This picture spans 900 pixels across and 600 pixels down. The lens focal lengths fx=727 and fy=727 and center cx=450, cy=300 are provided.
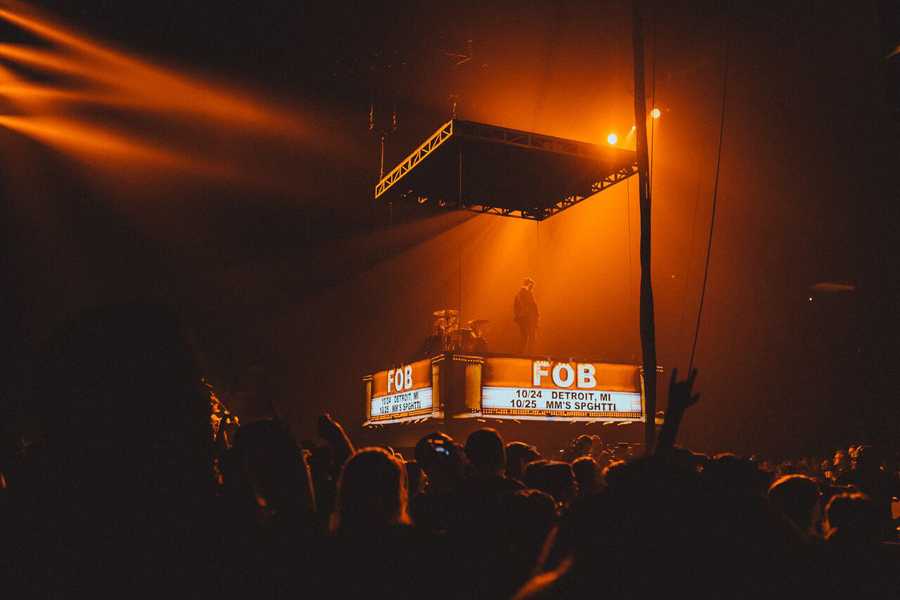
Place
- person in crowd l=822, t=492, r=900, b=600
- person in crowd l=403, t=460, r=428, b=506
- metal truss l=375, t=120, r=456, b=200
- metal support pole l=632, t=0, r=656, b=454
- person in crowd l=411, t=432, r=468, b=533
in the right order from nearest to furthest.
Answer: person in crowd l=822, t=492, r=900, b=600
person in crowd l=411, t=432, r=468, b=533
person in crowd l=403, t=460, r=428, b=506
metal support pole l=632, t=0, r=656, b=454
metal truss l=375, t=120, r=456, b=200

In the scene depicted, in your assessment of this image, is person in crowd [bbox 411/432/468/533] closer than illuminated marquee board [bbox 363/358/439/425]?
Yes

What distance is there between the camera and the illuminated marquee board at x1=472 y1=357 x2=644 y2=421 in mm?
17800

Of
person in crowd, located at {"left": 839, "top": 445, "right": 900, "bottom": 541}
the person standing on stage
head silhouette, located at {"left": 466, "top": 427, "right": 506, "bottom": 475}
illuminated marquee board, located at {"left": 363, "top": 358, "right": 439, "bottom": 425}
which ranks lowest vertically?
person in crowd, located at {"left": 839, "top": 445, "right": 900, "bottom": 541}

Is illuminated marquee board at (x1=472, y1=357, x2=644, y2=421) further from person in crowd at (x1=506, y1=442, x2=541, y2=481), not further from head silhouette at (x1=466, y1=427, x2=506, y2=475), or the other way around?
head silhouette at (x1=466, y1=427, x2=506, y2=475)

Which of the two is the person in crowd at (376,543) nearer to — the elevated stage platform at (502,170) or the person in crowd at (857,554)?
the person in crowd at (857,554)

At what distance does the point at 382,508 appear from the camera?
9.39 feet

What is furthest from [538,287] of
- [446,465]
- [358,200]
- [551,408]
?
[446,465]

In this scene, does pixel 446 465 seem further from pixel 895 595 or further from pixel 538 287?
pixel 538 287

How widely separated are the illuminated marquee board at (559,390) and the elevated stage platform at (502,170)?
3.87 metres

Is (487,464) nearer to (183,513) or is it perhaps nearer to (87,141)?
(183,513)

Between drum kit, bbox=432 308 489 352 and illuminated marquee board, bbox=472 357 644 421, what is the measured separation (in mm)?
1649

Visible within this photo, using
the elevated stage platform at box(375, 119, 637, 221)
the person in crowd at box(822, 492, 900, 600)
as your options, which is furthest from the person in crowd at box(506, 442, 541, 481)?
the elevated stage platform at box(375, 119, 637, 221)

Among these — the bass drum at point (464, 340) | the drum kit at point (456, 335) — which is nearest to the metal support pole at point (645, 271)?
the drum kit at point (456, 335)

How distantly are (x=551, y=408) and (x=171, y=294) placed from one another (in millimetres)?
12662
